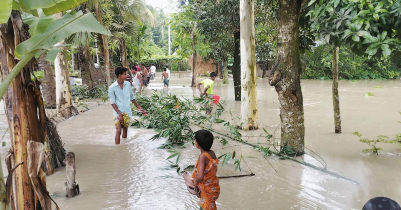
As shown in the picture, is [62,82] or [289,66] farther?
[62,82]

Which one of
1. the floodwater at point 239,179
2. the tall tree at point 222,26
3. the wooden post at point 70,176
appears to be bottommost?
the floodwater at point 239,179

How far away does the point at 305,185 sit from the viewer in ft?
16.0

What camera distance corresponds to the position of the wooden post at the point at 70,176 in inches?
161

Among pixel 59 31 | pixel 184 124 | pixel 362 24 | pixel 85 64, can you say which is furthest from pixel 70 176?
pixel 85 64

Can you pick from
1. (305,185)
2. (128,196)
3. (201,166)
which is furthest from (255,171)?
(201,166)

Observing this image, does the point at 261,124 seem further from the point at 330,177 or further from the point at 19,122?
the point at 19,122

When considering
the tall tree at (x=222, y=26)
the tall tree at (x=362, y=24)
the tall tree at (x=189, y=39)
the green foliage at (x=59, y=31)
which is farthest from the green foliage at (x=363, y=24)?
the tall tree at (x=189, y=39)

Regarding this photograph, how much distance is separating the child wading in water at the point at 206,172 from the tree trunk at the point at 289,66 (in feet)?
9.67

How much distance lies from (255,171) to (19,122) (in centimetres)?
386

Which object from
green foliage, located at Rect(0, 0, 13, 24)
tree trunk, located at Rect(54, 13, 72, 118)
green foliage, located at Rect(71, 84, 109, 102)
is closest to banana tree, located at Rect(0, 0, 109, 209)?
green foliage, located at Rect(0, 0, 13, 24)

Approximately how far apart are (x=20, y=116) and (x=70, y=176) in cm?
175

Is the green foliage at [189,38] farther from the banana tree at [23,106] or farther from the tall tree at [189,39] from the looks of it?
the banana tree at [23,106]

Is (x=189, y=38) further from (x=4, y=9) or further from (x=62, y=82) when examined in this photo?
(x=4, y=9)

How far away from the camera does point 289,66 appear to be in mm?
5785
